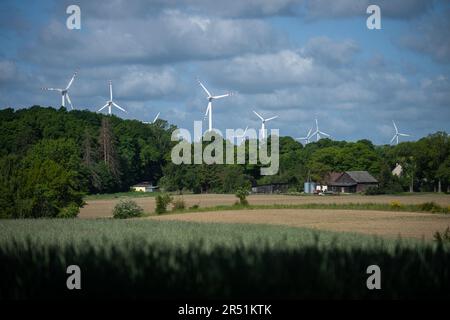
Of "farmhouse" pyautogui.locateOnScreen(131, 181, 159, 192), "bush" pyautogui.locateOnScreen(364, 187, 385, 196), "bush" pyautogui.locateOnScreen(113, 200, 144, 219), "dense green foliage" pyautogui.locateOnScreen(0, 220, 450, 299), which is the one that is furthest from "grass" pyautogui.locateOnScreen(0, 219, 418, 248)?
"farmhouse" pyautogui.locateOnScreen(131, 181, 159, 192)

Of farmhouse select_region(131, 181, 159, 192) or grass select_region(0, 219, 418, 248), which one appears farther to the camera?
farmhouse select_region(131, 181, 159, 192)

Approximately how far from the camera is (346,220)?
239ft

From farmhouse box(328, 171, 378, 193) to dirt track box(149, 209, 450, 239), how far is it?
8902 cm

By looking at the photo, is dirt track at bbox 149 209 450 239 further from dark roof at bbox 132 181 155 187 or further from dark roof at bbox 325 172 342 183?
dark roof at bbox 132 181 155 187

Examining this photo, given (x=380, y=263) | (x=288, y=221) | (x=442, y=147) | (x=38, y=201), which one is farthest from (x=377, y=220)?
(x=442, y=147)

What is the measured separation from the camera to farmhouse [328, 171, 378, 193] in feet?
588

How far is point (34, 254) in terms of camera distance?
26.9m

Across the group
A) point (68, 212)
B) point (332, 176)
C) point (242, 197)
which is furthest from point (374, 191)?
point (68, 212)

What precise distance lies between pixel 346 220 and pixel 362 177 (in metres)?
110

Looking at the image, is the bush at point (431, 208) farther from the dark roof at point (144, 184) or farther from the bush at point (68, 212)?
the dark roof at point (144, 184)

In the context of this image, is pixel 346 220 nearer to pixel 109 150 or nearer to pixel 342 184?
pixel 109 150

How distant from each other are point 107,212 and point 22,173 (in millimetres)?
15662

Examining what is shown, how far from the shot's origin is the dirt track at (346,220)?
6112 cm
